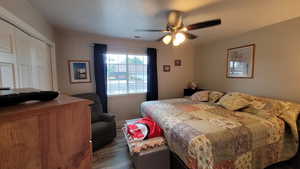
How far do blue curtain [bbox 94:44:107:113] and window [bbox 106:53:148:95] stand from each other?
17 cm

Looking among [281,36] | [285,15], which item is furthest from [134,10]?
[281,36]

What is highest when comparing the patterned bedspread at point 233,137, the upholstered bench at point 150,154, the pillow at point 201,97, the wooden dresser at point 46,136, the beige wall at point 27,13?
the beige wall at point 27,13

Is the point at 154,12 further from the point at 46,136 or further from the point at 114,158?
the point at 114,158

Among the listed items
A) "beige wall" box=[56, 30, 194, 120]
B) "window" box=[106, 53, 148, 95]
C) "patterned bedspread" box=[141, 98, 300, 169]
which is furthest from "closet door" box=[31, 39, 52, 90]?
"patterned bedspread" box=[141, 98, 300, 169]

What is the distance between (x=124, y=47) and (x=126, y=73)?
72cm

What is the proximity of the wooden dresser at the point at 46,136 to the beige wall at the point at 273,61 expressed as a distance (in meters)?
3.34

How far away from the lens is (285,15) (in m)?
2.16

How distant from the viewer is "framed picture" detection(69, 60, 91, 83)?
3.15 m

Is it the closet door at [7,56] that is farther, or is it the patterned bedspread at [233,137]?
the patterned bedspread at [233,137]

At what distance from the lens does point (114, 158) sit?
2275 millimetres

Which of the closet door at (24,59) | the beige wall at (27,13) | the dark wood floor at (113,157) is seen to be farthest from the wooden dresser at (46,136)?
the dark wood floor at (113,157)

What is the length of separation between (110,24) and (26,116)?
2.46m

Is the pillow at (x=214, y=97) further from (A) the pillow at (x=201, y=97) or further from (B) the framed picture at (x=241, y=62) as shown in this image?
(B) the framed picture at (x=241, y=62)

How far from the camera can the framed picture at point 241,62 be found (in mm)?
2977
